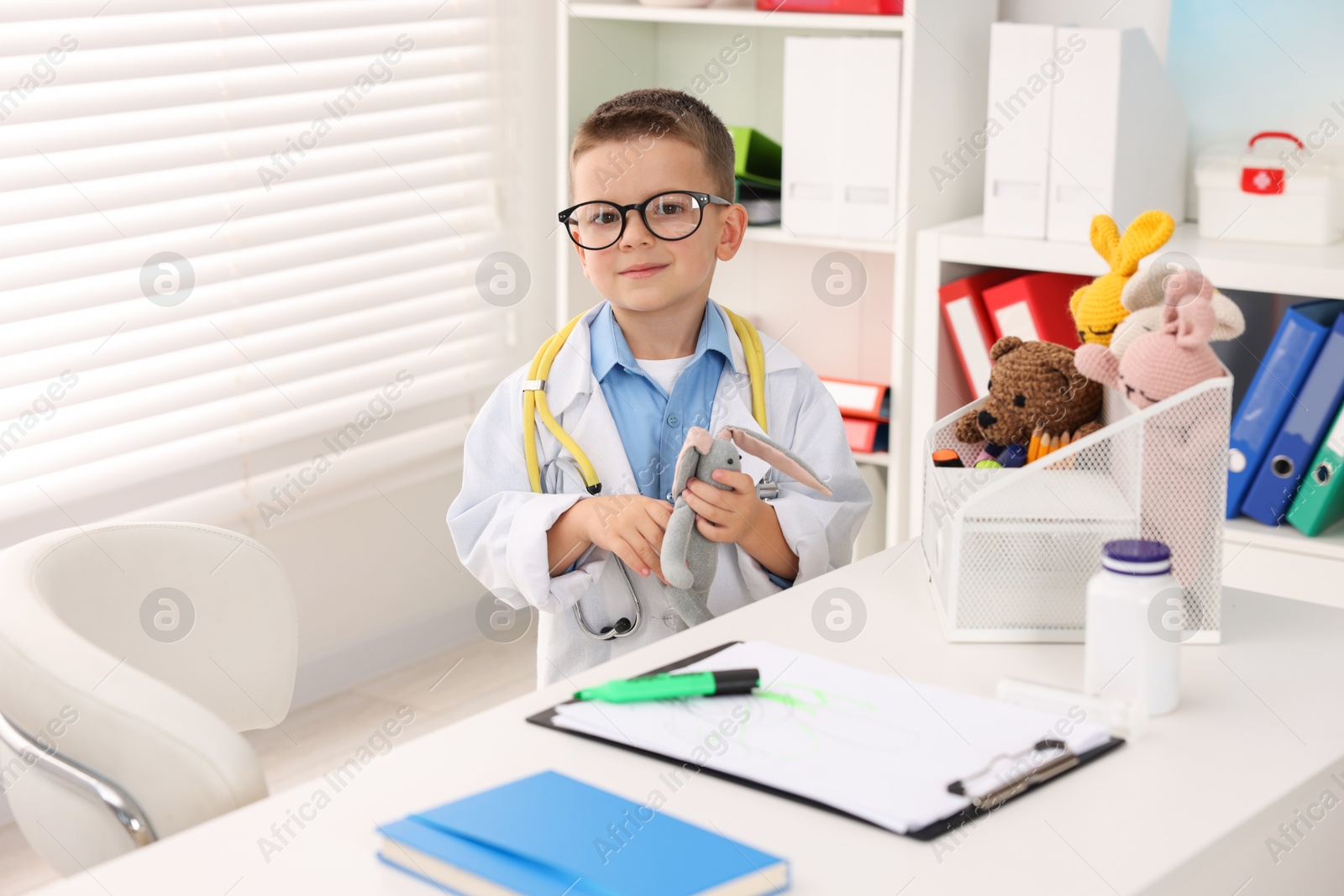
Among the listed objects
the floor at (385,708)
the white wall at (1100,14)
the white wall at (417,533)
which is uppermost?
the white wall at (1100,14)

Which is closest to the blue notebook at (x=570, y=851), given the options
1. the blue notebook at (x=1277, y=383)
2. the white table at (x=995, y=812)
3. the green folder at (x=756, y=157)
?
the white table at (x=995, y=812)

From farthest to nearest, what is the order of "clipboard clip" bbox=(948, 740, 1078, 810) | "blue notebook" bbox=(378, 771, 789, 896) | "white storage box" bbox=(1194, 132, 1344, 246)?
"white storage box" bbox=(1194, 132, 1344, 246)
"clipboard clip" bbox=(948, 740, 1078, 810)
"blue notebook" bbox=(378, 771, 789, 896)

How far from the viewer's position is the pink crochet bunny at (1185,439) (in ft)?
3.67

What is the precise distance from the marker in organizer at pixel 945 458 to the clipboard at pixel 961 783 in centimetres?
35

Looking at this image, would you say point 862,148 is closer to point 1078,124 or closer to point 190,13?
point 1078,124

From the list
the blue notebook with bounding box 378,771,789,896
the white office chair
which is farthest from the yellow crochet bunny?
the white office chair

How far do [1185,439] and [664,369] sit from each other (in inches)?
23.8

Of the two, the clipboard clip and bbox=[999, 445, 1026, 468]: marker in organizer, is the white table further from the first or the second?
bbox=[999, 445, 1026, 468]: marker in organizer

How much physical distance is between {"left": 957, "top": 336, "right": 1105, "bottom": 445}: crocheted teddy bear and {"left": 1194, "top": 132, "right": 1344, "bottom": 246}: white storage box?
3.90 feet

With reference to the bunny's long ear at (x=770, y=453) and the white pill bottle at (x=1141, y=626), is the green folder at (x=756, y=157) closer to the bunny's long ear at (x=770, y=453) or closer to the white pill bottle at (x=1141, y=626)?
the bunny's long ear at (x=770, y=453)

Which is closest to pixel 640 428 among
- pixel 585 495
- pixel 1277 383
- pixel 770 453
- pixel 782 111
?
pixel 585 495

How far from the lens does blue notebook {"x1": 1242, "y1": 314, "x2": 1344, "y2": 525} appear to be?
2045mm

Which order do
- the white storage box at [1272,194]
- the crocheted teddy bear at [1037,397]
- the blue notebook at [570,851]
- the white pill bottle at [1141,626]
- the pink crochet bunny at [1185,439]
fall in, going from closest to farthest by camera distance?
1. the blue notebook at [570,851]
2. the white pill bottle at [1141,626]
3. the pink crochet bunny at [1185,439]
4. the crocheted teddy bear at [1037,397]
5. the white storage box at [1272,194]

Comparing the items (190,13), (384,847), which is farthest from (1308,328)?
(190,13)
